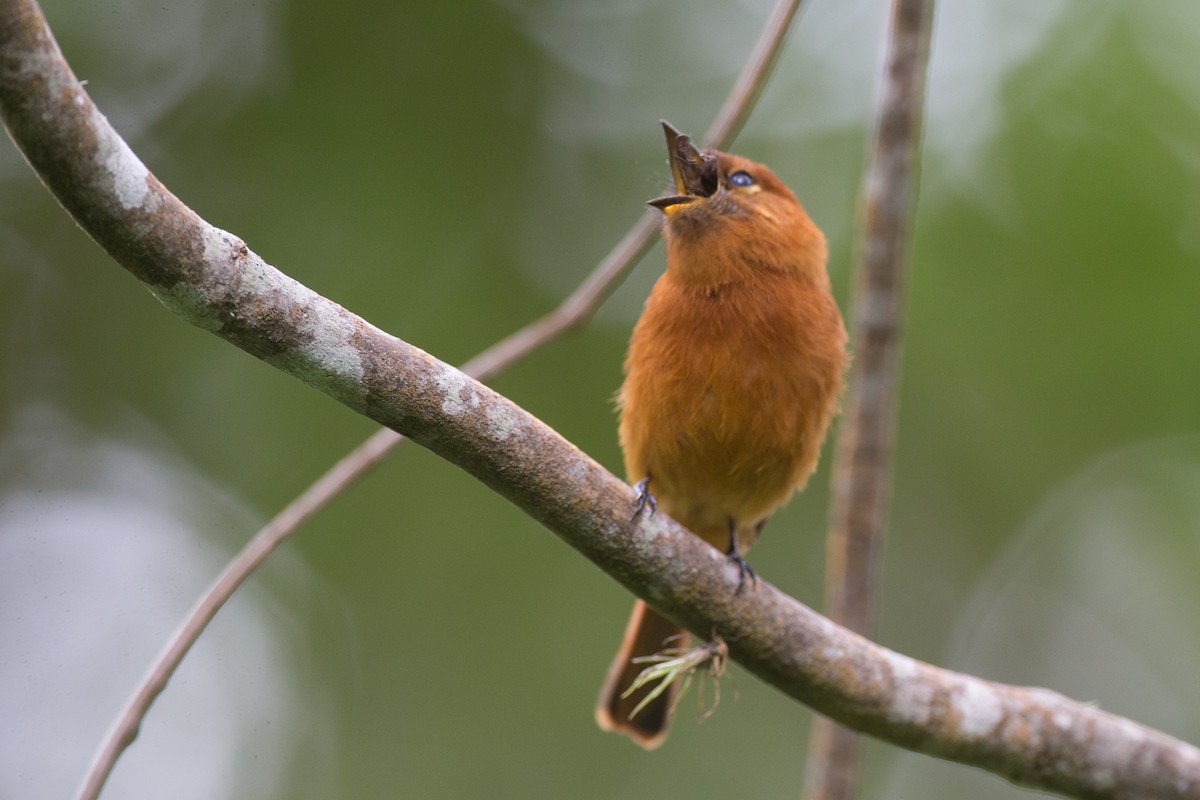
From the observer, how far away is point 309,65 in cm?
528

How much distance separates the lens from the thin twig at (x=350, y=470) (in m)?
2.62

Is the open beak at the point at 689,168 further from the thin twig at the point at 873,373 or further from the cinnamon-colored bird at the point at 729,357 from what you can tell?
the thin twig at the point at 873,373

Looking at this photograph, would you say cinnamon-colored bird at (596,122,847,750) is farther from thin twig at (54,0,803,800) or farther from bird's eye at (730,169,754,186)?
thin twig at (54,0,803,800)

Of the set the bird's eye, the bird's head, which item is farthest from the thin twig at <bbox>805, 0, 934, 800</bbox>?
the bird's eye

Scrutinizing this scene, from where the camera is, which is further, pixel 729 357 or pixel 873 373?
pixel 873 373

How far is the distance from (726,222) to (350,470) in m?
1.33

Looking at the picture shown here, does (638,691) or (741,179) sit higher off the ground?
(741,179)

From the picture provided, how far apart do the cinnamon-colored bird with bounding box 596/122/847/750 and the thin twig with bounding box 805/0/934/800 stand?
371 millimetres

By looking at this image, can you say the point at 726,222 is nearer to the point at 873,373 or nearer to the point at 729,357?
the point at 729,357

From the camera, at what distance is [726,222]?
3.53m

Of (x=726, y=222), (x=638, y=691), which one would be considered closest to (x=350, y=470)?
(x=726, y=222)

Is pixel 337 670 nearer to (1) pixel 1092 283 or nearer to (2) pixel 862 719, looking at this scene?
(2) pixel 862 719

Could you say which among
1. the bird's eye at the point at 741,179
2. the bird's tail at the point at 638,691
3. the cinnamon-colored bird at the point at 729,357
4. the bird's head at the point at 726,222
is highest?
the bird's eye at the point at 741,179

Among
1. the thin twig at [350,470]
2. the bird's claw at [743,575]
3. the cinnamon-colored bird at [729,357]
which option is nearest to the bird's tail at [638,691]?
the cinnamon-colored bird at [729,357]
